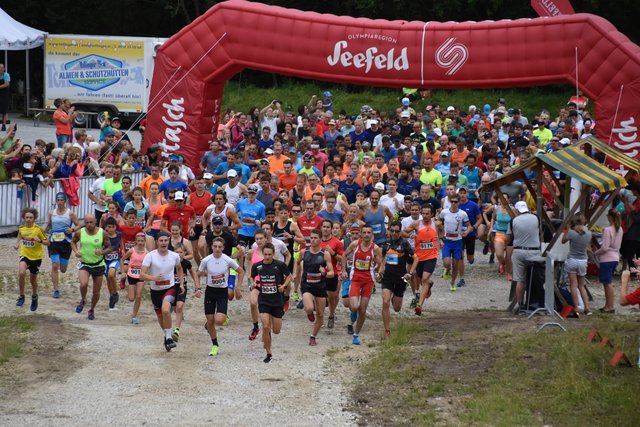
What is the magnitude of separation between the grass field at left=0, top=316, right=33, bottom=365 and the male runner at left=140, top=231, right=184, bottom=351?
1.80 meters

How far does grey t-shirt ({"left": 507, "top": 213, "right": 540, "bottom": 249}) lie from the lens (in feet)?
54.6

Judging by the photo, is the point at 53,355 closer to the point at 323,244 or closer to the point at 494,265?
the point at 323,244

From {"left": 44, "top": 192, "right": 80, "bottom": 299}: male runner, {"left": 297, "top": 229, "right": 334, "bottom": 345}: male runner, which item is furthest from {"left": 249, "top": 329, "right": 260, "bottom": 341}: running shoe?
{"left": 44, "top": 192, "right": 80, "bottom": 299}: male runner

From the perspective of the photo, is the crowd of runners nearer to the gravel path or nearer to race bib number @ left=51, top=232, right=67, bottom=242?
race bib number @ left=51, top=232, right=67, bottom=242

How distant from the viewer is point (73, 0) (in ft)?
142

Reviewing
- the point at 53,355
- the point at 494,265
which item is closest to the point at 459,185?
the point at 494,265

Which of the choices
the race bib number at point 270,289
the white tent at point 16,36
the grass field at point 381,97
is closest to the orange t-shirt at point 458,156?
the race bib number at point 270,289

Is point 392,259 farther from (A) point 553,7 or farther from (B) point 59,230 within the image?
(A) point 553,7

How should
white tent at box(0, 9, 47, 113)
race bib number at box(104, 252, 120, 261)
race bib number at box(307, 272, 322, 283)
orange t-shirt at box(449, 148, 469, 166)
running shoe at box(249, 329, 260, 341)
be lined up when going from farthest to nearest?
white tent at box(0, 9, 47, 113) → orange t-shirt at box(449, 148, 469, 166) → race bib number at box(104, 252, 120, 261) → race bib number at box(307, 272, 322, 283) → running shoe at box(249, 329, 260, 341)

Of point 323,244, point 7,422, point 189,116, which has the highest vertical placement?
point 189,116

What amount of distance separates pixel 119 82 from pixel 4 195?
13182mm

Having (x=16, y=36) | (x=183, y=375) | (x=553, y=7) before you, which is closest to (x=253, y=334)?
(x=183, y=375)

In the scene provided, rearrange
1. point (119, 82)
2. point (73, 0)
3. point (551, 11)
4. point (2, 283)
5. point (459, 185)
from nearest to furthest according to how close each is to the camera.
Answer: point (2, 283) → point (459, 185) → point (551, 11) → point (119, 82) → point (73, 0)

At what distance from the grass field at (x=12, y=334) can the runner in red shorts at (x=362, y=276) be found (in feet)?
14.3
